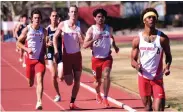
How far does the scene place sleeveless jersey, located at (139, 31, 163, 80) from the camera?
24.9 ft

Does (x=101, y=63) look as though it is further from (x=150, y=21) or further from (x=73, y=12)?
(x=150, y=21)

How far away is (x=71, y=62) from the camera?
1055 cm

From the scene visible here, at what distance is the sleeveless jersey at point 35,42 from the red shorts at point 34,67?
0.10m

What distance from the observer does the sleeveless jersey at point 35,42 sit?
10383mm

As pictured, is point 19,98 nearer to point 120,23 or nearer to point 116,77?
point 116,77

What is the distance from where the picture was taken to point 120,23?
58156mm

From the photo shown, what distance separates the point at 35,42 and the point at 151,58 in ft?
11.1

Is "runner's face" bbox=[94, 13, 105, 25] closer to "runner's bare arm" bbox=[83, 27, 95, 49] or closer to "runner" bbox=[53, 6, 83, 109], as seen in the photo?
"runner's bare arm" bbox=[83, 27, 95, 49]

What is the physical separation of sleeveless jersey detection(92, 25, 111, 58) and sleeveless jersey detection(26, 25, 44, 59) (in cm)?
106

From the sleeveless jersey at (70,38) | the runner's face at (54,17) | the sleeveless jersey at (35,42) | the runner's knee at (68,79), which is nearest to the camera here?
the sleeveless jersey at (35,42)

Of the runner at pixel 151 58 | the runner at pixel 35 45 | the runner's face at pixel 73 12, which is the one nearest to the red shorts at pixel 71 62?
the runner at pixel 35 45

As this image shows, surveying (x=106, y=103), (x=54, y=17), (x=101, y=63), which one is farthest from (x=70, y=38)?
(x=106, y=103)

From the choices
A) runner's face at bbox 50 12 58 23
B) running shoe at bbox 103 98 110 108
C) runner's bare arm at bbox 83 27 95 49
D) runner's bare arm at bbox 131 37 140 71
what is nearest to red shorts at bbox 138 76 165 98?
runner's bare arm at bbox 131 37 140 71

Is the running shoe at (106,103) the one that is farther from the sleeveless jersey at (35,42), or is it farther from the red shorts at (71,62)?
the sleeveless jersey at (35,42)
